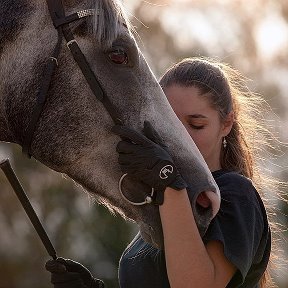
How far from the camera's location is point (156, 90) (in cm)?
292

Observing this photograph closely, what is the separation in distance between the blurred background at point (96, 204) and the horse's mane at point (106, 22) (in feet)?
33.5

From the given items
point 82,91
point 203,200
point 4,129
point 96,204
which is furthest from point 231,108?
point 96,204

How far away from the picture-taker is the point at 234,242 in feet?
8.85

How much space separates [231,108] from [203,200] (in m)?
0.61

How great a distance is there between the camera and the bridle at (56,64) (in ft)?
9.51

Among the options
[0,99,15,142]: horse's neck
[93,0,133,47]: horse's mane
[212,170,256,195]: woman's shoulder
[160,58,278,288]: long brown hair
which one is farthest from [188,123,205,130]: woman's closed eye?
[0,99,15,142]: horse's neck

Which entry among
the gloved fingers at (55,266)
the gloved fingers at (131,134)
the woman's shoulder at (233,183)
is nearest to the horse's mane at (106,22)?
the gloved fingers at (131,134)

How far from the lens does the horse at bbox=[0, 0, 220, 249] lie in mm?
2898

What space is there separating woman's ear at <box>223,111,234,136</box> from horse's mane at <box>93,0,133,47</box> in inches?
23.2

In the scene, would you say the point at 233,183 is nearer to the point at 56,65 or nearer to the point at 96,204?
the point at 56,65

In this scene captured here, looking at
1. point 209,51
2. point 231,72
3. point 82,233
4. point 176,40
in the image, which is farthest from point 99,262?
point 231,72

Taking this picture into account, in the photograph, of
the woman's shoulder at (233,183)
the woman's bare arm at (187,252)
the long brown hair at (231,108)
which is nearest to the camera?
the woman's bare arm at (187,252)

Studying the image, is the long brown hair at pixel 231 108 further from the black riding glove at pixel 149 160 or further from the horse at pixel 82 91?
the black riding glove at pixel 149 160

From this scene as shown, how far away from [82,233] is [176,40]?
5.38 meters
